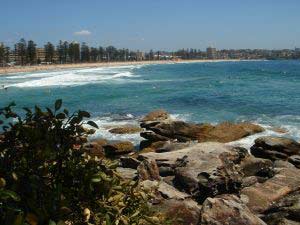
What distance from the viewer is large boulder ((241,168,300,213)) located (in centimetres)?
1009

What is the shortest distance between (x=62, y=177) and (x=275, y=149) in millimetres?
14703

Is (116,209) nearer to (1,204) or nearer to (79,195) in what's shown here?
(79,195)

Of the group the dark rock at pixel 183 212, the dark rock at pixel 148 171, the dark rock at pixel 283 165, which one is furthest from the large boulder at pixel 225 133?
the dark rock at pixel 183 212

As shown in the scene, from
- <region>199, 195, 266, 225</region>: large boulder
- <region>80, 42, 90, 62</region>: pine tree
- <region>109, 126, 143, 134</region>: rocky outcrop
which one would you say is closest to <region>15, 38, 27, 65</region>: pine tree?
<region>80, 42, 90, 62</region>: pine tree

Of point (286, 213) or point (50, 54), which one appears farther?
point (50, 54)

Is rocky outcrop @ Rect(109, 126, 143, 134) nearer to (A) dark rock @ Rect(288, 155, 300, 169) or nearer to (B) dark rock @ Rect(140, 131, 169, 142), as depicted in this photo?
(B) dark rock @ Rect(140, 131, 169, 142)

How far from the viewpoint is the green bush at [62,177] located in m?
3.23

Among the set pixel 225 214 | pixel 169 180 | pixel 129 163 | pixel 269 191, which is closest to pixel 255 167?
pixel 269 191

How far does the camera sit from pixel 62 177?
3.50 metres

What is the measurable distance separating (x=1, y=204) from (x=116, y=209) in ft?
2.88

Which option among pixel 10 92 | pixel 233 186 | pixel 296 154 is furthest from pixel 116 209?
pixel 10 92

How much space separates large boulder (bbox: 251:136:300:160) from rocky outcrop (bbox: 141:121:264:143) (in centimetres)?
310

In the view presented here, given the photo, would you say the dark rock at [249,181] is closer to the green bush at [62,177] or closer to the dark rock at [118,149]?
the dark rock at [118,149]

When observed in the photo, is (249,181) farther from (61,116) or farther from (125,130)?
(125,130)
